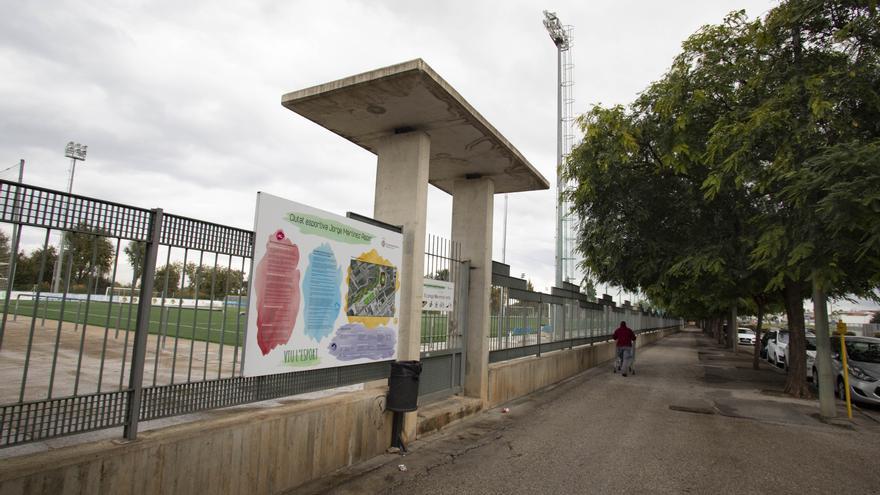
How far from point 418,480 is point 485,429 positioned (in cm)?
260

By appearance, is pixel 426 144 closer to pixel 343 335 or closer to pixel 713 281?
pixel 343 335

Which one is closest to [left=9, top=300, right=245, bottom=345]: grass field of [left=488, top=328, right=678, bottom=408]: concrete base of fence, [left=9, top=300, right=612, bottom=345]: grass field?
[left=9, top=300, right=612, bottom=345]: grass field

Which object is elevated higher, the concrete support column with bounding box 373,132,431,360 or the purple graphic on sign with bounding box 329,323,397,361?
the concrete support column with bounding box 373,132,431,360

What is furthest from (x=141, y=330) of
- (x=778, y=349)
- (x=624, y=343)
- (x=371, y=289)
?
(x=778, y=349)

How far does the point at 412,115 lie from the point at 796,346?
39.8ft

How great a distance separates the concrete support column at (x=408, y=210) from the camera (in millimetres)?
6754

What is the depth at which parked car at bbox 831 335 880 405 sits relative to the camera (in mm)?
10320

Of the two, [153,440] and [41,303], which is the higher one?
[41,303]

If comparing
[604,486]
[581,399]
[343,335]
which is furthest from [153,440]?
[581,399]

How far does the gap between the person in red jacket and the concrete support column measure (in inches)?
401

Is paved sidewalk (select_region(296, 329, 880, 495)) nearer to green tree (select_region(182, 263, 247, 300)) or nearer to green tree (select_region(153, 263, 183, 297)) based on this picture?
green tree (select_region(182, 263, 247, 300))

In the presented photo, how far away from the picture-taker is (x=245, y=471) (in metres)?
4.22

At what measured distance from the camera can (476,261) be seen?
8.93m

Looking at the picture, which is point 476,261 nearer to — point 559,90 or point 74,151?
point 559,90
